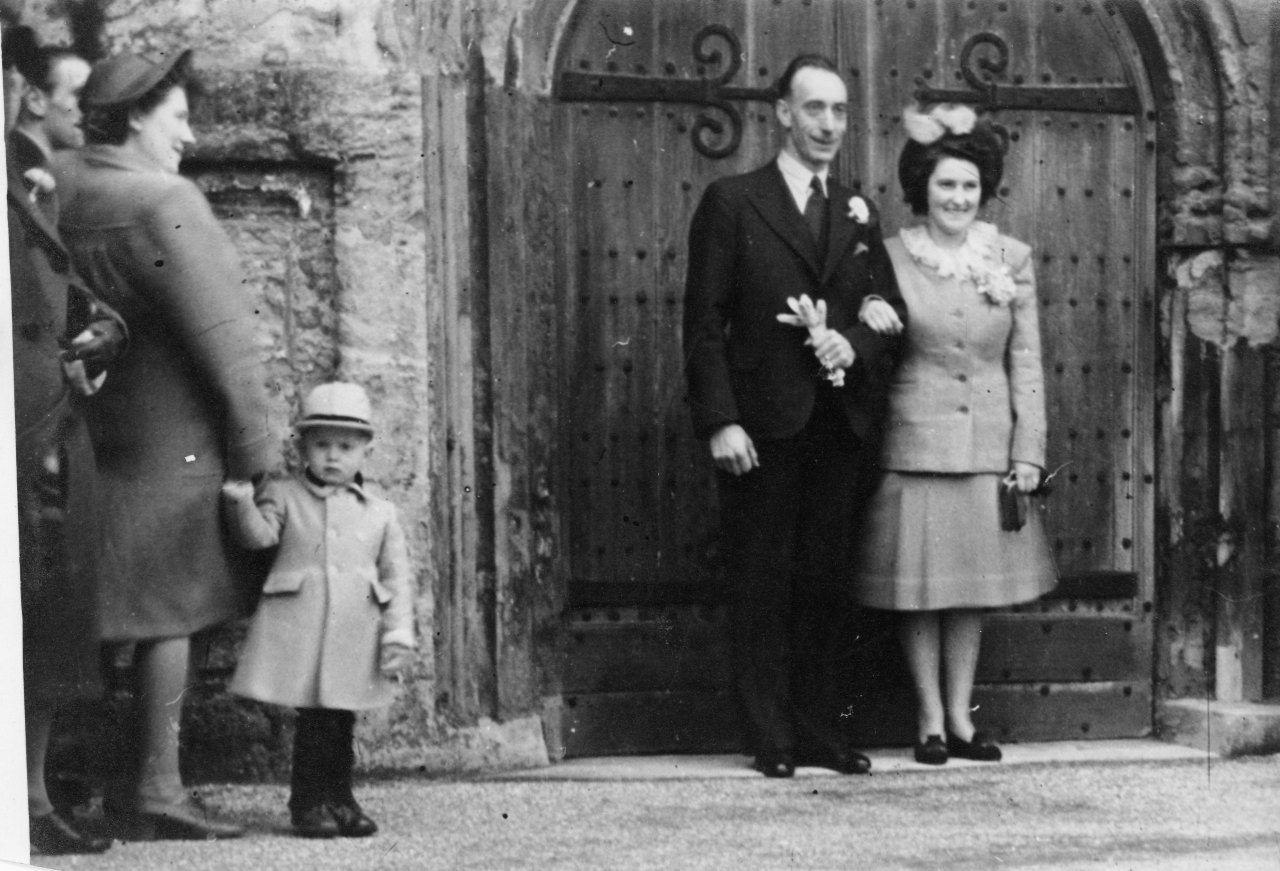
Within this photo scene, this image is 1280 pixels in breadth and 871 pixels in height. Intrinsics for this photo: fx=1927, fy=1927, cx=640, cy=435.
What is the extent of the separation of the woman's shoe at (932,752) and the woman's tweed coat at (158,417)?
183cm

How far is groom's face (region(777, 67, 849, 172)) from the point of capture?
196 inches

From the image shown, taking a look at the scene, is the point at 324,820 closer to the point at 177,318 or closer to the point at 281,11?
the point at 177,318

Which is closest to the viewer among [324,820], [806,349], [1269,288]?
[324,820]

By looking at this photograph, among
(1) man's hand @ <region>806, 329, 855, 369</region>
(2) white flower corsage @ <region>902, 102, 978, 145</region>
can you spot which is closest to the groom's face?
(2) white flower corsage @ <region>902, 102, 978, 145</region>

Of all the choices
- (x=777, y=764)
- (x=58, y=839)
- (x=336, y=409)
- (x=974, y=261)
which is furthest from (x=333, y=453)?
(x=974, y=261)

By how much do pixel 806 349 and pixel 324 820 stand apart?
5.50 feet

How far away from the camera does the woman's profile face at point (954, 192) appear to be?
5117 millimetres

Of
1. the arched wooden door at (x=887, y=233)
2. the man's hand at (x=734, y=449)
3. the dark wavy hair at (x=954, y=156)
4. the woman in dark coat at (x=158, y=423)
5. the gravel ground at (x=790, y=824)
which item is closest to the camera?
the gravel ground at (x=790, y=824)

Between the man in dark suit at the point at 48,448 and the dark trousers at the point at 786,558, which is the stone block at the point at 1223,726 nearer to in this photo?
the dark trousers at the point at 786,558

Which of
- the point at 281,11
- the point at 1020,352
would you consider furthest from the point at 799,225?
the point at 281,11

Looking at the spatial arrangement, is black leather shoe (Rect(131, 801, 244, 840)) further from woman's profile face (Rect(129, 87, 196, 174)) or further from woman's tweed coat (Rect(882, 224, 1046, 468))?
woman's tweed coat (Rect(882, 224, 1046, 468))

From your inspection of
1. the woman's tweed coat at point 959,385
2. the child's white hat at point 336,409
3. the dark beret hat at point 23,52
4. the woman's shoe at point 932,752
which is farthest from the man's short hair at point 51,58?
the woman's shoe at point 932,752

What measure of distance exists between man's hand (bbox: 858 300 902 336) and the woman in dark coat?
154 centimetres

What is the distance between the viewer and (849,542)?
16.9 ft
